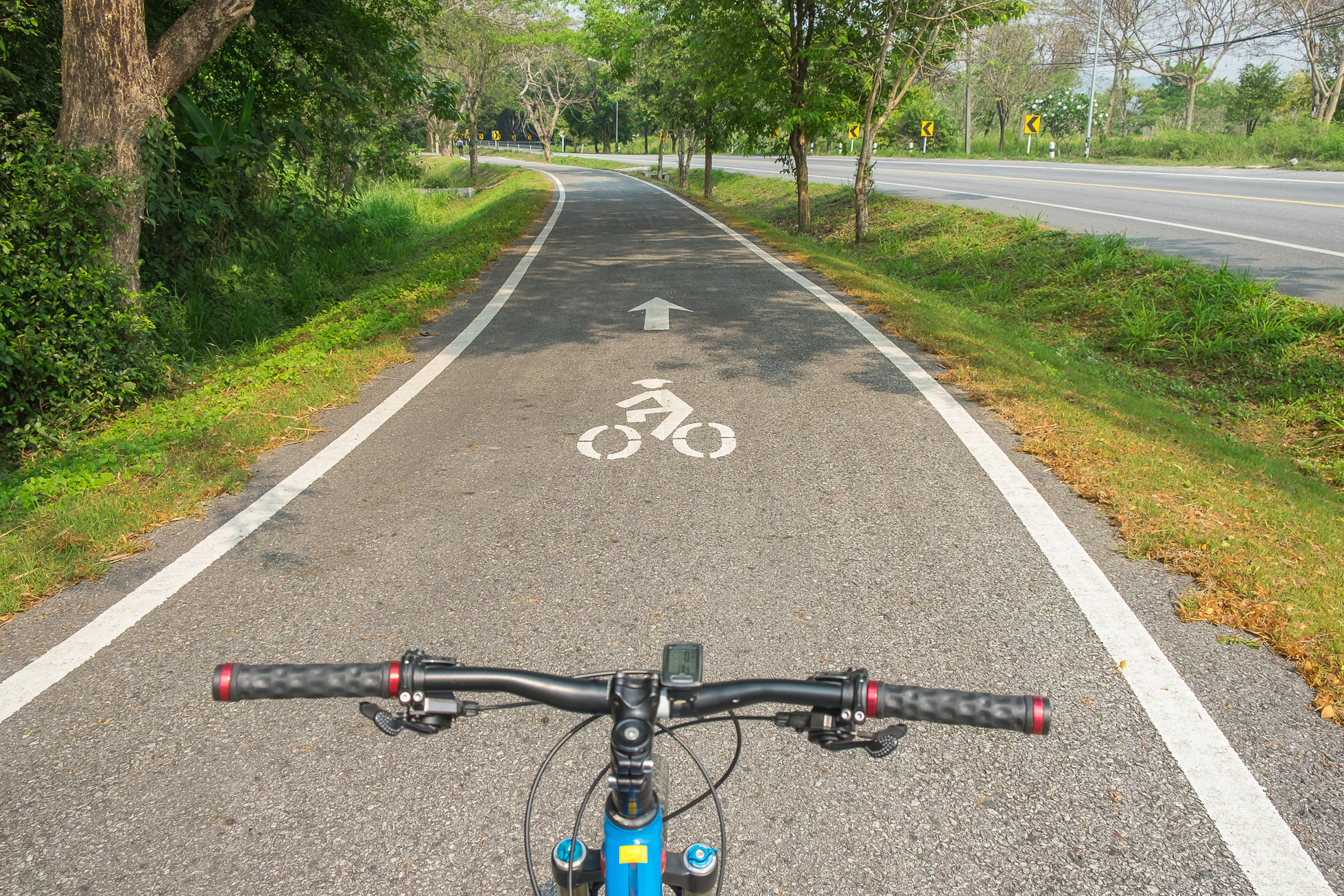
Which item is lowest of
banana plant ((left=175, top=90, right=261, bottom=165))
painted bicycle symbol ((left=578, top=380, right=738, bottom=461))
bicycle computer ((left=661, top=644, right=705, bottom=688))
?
painted bicycle symbol ((left=578, top=380, right=738, bottom=461))

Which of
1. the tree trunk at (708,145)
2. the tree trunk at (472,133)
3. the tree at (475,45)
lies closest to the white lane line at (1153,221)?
the tree trunk at (708,145)

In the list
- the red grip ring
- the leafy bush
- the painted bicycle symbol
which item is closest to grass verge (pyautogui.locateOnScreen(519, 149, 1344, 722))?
the painted bicycle symbol

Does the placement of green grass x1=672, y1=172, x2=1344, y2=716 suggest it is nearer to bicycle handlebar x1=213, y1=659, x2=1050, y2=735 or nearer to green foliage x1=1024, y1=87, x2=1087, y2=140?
bicycle handlebar x1=213, y1=659, x2=1050, y2=735

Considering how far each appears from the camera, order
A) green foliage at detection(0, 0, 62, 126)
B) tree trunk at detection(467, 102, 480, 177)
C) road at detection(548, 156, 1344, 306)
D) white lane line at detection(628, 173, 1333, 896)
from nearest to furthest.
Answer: white lane line at detection(628, 173, 1333, 896), green foliage at detection(0, 0, 62, 126), road at detection(548, 156, 1344, 306), tree trunk at detection(467, 102, 480, 177)

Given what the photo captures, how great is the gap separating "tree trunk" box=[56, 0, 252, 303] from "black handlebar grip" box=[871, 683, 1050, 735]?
7.88 metres

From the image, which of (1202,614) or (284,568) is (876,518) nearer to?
(1202,614)

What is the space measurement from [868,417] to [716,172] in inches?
1313

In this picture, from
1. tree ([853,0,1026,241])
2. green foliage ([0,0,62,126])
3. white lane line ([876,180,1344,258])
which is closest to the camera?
green foliage ([0,0,62,126])

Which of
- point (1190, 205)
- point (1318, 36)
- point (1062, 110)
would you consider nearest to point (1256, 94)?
point (1318, 36)

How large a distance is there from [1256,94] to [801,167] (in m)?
38.8

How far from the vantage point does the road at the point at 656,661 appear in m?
2.35

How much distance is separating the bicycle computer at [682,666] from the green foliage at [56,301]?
676 cm

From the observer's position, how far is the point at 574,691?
1.51 metres

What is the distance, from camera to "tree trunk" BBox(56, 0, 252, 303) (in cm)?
730
